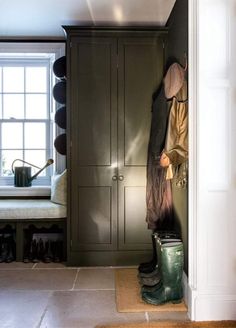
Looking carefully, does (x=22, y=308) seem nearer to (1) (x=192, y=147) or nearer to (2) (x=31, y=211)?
(2) (x=31, y=211)

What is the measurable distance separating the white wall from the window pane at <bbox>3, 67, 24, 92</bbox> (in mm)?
2572

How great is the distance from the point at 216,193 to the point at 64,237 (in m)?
1.92

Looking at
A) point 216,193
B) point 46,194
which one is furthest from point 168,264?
point 46,194

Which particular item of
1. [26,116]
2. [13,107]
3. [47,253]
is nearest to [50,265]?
[47,253]

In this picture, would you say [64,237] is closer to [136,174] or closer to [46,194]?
[46,194]

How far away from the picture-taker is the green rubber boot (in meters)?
2.61

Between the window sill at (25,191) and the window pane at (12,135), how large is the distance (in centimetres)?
58

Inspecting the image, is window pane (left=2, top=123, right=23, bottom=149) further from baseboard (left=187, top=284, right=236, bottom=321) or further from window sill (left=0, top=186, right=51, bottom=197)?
baseboard (left=187, top=284, right=236, bottom=321)

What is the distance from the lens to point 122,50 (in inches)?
137

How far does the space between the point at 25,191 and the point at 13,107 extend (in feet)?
3.68

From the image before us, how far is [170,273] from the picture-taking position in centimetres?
260

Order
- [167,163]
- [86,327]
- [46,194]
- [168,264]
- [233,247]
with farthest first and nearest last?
[46,194] → [167,163] → [168,264] → [233,247] → [86,327]

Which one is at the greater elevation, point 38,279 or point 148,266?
point 148,266

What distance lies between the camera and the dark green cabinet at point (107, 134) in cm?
348
